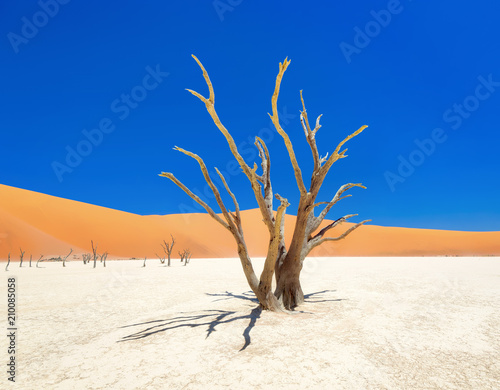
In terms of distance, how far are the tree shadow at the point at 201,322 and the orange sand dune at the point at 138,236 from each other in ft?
113

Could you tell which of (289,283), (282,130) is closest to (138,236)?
(289,283)

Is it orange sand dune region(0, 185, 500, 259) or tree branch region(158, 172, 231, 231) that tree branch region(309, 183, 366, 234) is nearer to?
tree branch region(158, 172, 231, 231)

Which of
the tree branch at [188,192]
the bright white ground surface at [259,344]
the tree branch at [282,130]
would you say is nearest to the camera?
the bright white ground surface at [259,344]

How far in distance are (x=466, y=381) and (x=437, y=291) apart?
6.08m

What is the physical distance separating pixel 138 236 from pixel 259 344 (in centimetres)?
4492

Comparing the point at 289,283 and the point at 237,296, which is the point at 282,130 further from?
the point at 237,296

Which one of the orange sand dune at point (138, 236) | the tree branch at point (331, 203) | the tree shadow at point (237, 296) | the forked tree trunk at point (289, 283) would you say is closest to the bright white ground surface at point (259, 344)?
the tree shadow at point (237, 296)

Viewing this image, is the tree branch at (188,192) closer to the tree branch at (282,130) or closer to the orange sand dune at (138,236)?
the tree branch at (282,130)

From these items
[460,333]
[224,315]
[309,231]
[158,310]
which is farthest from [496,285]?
[158,310]

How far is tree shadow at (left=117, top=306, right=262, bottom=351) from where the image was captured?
4410 millimetres

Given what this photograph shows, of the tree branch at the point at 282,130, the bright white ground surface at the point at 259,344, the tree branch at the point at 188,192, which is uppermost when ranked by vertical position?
the tree branch at the point at 282,130

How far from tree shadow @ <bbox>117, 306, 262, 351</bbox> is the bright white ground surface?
20 millimetres

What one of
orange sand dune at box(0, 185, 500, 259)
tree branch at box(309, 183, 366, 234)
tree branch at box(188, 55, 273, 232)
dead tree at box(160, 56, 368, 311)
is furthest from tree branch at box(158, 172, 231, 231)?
orange sand dune at box(0, 185, 500, 259)

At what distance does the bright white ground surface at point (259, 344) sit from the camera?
301cm
